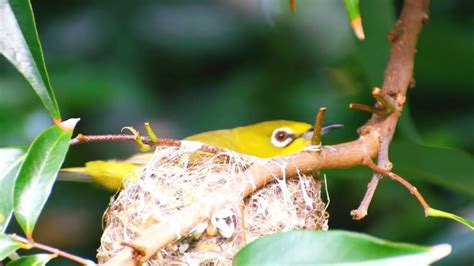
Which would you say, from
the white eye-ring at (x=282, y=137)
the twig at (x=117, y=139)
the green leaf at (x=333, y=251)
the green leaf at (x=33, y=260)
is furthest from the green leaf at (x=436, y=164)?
the green leaf at (x=33, y=260)

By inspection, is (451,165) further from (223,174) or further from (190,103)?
(190,103)

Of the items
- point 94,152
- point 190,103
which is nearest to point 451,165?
point 190,103

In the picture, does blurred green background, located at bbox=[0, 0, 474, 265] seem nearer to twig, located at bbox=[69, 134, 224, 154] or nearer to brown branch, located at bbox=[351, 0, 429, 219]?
brown branch, located at bbox=[351, 0, 429, 219]

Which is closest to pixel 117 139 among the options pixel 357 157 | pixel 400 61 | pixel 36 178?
pixel 36 178

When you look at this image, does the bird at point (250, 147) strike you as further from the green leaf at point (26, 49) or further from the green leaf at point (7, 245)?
the green leaf at point (7, 245)

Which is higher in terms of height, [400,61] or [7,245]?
[400,61]

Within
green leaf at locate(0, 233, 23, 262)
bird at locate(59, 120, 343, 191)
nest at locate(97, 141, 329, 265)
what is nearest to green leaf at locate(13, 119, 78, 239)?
green leaf at locate(0, 233, 23, 262)

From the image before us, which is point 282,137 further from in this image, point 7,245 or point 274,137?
point 7,245
